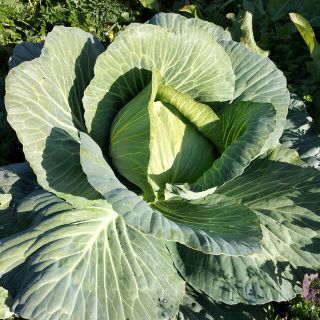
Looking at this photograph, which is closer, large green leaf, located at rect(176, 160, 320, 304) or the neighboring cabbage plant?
the neighboring cabbage plant

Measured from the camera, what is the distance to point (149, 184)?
228 centimetres

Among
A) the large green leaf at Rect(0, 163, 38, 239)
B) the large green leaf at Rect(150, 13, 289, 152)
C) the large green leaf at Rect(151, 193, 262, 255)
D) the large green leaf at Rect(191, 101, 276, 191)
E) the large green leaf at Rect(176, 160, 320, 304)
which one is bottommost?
the large green leaf at Rect(176, 160, 320, 304)

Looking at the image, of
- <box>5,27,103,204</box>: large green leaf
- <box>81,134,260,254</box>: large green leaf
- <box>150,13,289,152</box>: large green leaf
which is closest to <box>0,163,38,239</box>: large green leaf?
<box>5,27,103,204</box>: large green leaf

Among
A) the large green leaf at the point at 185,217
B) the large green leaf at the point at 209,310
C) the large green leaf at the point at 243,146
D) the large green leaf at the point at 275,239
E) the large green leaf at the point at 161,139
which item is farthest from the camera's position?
the large green leaf at the point at 209,310

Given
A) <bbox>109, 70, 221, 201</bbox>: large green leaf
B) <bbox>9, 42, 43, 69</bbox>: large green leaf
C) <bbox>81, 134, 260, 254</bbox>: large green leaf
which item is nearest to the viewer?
<bbox>81, 134, 260, 254</bbox>: large green leaf

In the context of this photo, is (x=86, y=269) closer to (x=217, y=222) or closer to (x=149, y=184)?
(x=149, y=184)

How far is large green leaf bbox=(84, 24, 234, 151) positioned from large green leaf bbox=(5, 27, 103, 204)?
0.47 ft

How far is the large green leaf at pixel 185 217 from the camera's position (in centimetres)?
197

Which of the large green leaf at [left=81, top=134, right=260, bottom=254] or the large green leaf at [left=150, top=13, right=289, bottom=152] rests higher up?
the large green leaf at [left=150, top=13, right=289, bottom=152]

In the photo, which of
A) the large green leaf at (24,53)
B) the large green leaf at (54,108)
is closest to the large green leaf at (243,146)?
the large green leaf at (54,108)

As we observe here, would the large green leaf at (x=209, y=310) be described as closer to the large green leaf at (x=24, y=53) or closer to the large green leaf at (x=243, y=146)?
the large green leaf at (x=243, y=146)

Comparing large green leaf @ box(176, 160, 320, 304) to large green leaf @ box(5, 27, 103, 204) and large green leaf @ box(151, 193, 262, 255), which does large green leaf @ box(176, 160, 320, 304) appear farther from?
large green leaf @ box(5, 27, 103, 204)

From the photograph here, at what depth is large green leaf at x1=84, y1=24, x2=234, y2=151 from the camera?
7.50 feet

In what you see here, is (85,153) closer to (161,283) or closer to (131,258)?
(131,258)
